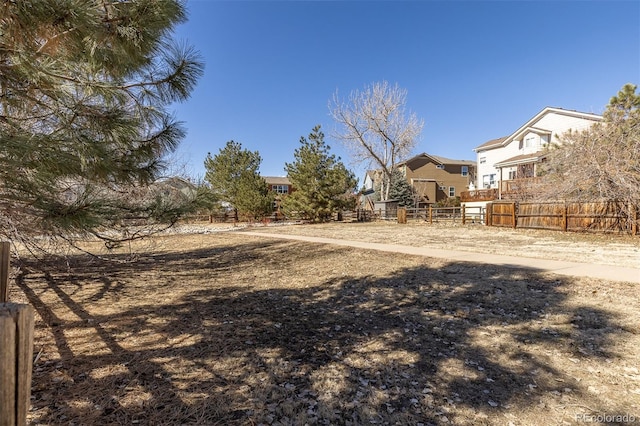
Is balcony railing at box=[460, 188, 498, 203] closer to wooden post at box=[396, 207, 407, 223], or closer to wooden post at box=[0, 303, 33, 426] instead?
wooden post at box=[396, 207, 407, 223]

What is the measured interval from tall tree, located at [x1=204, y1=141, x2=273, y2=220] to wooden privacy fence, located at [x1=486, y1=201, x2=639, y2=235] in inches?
748

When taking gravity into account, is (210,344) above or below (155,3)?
below

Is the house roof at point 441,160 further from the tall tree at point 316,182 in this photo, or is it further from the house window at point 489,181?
the tall tree at point 316,182

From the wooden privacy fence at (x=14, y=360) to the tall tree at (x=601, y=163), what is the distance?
636 inches

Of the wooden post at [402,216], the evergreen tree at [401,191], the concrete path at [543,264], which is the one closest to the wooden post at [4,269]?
the concrete path at [543,264]

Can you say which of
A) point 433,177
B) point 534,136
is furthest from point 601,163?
point 433,177

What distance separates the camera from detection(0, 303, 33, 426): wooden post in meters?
0.85

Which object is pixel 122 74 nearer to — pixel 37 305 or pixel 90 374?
pixel 90 374

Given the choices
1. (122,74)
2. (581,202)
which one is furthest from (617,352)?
(581,202)

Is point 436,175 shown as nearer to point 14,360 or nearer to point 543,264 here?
point 543,264

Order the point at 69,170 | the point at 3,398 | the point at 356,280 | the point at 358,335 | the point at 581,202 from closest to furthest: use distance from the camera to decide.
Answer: the point at 3,398 < the point at 69,170 < the point at 358,335 < the point at 356,280 < the point at 581,202

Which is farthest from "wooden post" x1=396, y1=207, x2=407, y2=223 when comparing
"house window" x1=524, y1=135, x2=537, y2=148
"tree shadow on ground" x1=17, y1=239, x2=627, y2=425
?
"tree shadow on ground" x1=17, y1=239, x2=627, y2=425

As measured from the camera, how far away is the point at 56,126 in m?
3.10

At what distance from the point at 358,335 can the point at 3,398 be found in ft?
12.3
